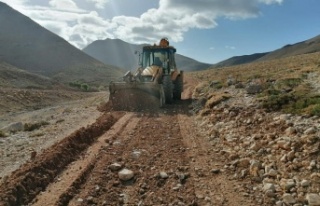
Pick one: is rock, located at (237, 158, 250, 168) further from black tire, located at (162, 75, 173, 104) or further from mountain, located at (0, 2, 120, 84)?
mountain, located at (0, 2, 120, 84)

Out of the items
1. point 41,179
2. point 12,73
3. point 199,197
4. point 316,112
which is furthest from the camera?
point 12,73

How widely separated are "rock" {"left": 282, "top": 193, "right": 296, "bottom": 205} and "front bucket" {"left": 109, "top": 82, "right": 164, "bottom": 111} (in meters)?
13.0

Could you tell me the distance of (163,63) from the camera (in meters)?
22.0

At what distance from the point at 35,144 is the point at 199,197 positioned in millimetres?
6421

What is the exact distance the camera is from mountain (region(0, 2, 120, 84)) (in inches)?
4131

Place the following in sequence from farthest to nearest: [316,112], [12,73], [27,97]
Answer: [12,73] < [27,97] < [316,112]

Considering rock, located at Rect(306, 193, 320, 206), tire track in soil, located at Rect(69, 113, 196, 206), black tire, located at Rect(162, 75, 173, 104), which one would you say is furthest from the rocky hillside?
black tire, located at Rect(162, 75, 173, 104)

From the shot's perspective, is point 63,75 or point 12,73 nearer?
point 12,73

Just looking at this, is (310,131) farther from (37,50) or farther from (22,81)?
(37,50)

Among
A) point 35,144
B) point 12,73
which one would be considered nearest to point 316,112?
point 35,144

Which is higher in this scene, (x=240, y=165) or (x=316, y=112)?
(x=316, y=112)

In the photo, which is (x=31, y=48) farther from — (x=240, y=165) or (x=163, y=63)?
(x=240, y=165)

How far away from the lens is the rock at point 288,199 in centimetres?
664

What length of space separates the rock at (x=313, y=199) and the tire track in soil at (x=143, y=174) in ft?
6.67
